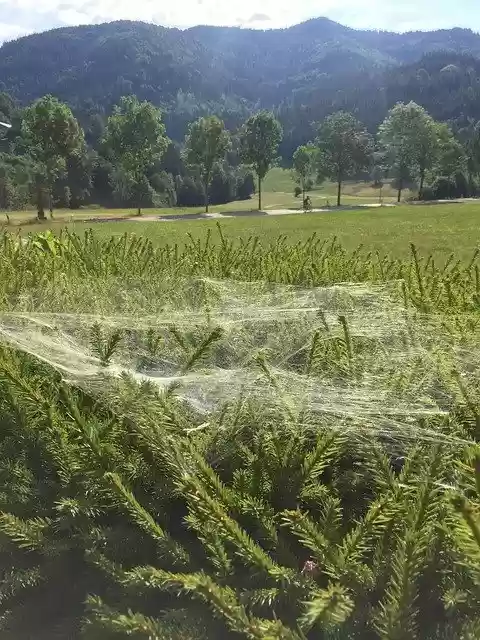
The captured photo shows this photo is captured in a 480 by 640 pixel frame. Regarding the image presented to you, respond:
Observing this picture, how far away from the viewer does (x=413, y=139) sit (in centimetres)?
5669

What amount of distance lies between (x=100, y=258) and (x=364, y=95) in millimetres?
170504

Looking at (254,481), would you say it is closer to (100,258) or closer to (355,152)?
(100,258)

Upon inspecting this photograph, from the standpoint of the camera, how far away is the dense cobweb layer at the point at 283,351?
1987mm

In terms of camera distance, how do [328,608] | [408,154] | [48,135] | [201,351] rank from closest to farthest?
[328,608], [201,351], [48,135], [408,154]

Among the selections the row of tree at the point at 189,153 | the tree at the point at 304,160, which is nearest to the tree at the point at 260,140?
the row of tree at the point at 189,153

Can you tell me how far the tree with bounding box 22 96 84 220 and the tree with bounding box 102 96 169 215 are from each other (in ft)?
14.8

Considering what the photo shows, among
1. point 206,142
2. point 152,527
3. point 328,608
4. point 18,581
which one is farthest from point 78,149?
point 328,608

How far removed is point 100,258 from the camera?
12.9 feet

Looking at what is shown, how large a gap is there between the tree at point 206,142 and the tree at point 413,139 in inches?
694

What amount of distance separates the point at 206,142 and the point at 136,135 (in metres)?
6.53

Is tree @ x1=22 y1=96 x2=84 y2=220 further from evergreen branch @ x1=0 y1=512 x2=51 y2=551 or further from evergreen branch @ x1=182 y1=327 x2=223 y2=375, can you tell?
evergreen branch @ x1=0 y1=512 x2=51 y2=551

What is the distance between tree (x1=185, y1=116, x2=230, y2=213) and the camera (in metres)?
48.9

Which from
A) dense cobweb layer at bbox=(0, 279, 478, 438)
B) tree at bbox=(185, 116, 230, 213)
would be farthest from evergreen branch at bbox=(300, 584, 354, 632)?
tree at bbox=(185, 116, 230, 213)

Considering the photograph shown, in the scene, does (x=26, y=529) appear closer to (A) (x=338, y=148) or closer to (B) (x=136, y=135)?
(B) (x=136, y=135)
